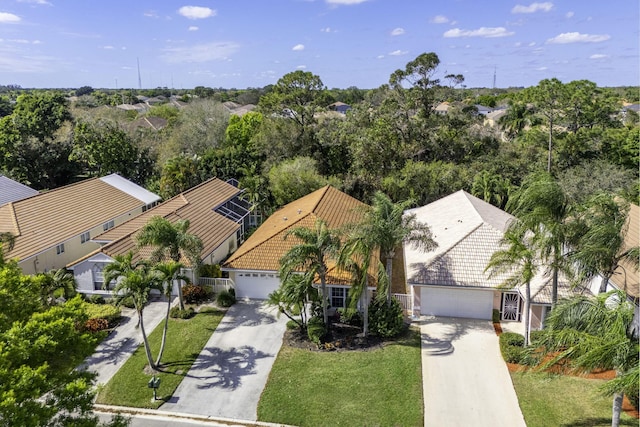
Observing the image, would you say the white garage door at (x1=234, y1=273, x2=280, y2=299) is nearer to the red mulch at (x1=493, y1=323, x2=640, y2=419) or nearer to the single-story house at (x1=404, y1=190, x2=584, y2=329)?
the single-story house at (x1=404, y1=190, x2=584, y2=329)

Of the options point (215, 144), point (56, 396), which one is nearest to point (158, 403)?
point (56, 396)

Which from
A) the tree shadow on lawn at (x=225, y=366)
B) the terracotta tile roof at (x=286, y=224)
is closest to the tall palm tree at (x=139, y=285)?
the tree shadow on lawn at (x=225, y=366)

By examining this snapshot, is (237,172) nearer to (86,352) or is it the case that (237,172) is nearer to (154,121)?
(86,352)

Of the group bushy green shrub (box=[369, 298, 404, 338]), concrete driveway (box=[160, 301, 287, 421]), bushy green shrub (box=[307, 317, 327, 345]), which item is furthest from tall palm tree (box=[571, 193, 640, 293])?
concrete driveway (box=[160, 301, 287, 421])

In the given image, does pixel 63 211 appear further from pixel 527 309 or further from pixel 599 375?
pixel 599 375

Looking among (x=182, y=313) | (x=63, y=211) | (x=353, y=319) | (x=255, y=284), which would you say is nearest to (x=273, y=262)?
(x=255, y=284)

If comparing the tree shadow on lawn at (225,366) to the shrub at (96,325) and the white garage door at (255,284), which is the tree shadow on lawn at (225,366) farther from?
the shrub at (96,325)
